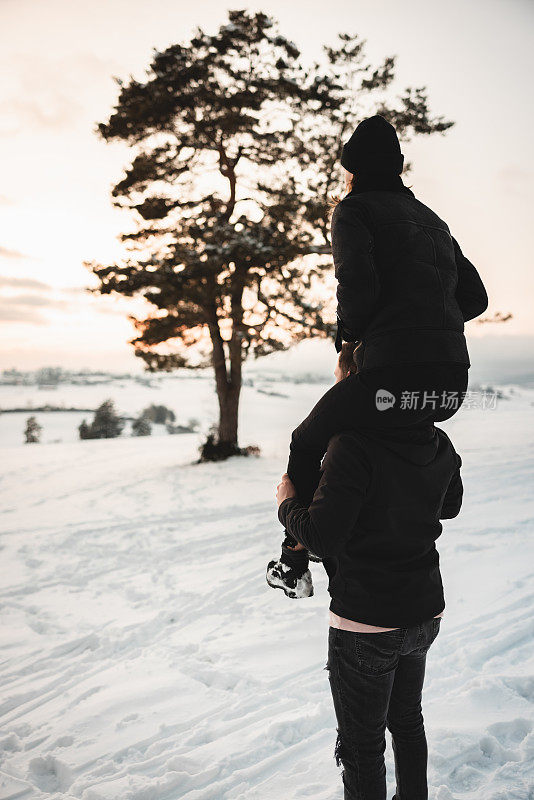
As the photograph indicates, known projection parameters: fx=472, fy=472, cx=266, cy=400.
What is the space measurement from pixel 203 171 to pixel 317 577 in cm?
996

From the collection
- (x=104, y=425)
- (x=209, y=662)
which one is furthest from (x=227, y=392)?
(x=104, y=425)

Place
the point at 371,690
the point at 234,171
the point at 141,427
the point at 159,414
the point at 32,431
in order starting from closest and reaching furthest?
the point at 371,690 → the point at 234,171 → the point at 32,431 → the point at 141,427 → the point at 159,414

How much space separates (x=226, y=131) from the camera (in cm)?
1020

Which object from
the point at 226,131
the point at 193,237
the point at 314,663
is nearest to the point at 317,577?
the point at 314,663

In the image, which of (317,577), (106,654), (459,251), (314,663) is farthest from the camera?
(317,577)

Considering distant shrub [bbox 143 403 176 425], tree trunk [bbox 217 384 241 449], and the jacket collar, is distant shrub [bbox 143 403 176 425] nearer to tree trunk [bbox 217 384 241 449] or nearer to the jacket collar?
tree trunk [bbox 217 384 241 449]

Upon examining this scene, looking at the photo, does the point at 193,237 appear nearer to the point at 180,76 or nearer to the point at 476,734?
the point at 180,76

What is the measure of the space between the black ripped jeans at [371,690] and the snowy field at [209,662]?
34.5 inches

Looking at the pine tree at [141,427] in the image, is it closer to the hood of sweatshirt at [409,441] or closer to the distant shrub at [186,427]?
the distant shrub at [186,427]

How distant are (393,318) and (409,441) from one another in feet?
1.15

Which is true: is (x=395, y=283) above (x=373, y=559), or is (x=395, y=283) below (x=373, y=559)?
above

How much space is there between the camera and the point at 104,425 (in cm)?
2502

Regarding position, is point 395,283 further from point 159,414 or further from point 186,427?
point 159,414

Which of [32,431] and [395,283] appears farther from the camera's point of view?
[32,431]
